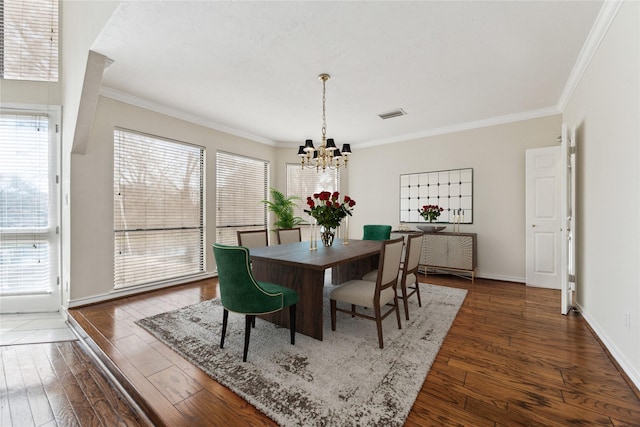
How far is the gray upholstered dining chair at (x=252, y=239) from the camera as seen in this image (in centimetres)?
348

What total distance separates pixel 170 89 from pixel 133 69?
0.52 metres

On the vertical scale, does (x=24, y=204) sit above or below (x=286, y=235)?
above

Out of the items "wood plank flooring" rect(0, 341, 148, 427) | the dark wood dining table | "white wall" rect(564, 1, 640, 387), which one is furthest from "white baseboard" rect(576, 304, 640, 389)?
"wood plank flooring" rect(0, 341, 148, 427)

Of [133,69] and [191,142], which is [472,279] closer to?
[191,142]

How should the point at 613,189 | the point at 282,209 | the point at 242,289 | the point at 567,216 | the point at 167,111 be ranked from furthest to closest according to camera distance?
the point at 282,209
the point at 167,111
the point at 567,216
the point at 613,189
the point at 242,289

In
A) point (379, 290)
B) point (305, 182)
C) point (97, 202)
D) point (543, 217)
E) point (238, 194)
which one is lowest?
point (379, 290)

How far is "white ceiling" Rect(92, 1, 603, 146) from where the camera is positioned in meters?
2.19

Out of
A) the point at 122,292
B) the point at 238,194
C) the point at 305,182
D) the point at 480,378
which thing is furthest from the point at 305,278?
the point at 305,182

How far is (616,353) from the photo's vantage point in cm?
210

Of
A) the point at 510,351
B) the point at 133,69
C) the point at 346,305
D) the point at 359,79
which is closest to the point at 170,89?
the point at 133,69

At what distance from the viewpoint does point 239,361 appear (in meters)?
2.11

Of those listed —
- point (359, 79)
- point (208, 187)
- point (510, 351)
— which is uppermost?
point (359, 79)

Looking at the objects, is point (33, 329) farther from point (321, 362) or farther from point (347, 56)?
point (347, 56)

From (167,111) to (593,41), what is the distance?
504 cm
